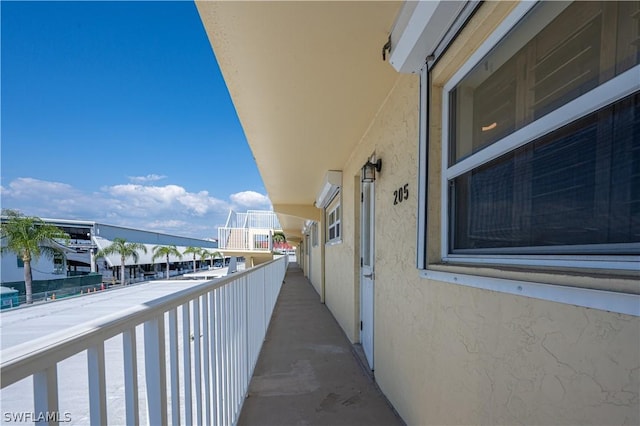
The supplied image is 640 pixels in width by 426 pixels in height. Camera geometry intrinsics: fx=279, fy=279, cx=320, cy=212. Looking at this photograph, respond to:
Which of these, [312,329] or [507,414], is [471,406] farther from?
[312,329]

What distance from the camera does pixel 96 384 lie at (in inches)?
29.3

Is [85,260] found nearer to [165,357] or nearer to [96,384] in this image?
[165,357]

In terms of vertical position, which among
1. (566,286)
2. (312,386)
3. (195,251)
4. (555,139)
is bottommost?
(195,251)

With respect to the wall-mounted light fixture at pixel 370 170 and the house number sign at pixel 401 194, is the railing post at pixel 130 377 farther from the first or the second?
the wall-mounted light fixture at pixel 370 170

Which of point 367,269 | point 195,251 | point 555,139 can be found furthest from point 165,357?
point 195,251

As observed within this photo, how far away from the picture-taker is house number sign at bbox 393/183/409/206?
75.9 inches

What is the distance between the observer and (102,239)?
2783 centimetres

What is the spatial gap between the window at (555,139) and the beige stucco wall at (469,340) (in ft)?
0.53

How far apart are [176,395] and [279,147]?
112 inches

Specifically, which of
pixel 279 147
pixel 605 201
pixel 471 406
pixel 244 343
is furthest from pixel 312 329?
pixel 605 201

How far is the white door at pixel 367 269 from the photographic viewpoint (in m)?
2.85

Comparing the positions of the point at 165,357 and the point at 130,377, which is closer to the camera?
the point at 130,377

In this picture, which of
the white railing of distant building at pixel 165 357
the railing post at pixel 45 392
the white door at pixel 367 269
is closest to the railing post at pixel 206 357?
the white railing of distant building at pixel 165 357

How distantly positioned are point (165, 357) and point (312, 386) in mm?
1810
